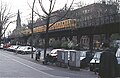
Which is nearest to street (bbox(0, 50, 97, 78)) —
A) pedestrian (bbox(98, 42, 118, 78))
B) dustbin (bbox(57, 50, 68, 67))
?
dustbin (bbox(57, 50, 68, 67))

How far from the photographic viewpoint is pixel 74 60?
32281 mm

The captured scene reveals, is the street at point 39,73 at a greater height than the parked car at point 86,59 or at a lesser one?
lesser

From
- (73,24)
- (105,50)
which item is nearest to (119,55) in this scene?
(105,50)

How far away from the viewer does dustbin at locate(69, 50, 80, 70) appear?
105ft

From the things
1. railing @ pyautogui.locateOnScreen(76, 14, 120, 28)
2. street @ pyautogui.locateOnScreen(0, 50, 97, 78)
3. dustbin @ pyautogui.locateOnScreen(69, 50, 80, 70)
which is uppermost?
railing @ pyautogui.locateOnScreen(76, 14, 120, 28)

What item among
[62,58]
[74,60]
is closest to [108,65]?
[74,60]

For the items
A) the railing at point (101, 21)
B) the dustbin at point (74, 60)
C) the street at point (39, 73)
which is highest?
the railing at point (101, 21)

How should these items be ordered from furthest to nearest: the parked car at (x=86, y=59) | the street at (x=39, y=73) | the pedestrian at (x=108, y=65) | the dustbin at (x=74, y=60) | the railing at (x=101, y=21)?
the railing at (x=101, y=21), the parked car at (x=86, y=59), the dustbin at (x=74, y=60), the street at (x=39, y=73), the pedestrian at (x=108, y=65)

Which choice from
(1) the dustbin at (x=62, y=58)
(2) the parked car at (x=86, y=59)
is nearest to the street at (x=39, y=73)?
(2) the parked car at (x=86, y=59)

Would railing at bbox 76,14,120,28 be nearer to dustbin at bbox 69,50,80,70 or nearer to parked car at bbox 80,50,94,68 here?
parked car at bbox 80,50,94,68

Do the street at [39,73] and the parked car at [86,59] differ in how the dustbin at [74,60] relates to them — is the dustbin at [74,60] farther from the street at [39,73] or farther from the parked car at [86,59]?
the parked car at [86,59]

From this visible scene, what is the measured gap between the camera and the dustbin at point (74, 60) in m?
31.9

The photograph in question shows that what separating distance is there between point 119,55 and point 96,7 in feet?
174

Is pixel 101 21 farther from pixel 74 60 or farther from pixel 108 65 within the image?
pixel 108 65
